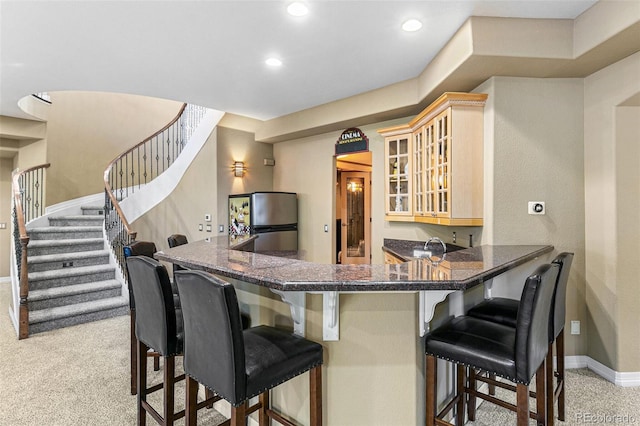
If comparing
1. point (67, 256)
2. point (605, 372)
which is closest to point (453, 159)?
point (605, 372)

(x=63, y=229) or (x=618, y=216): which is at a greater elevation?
(x=618, y=216)

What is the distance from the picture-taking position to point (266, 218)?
195 inches

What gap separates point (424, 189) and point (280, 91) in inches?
80.7

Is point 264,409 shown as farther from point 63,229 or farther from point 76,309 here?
point 63,229

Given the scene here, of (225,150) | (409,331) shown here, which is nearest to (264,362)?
(409,331)

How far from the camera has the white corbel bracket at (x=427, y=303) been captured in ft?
5.38

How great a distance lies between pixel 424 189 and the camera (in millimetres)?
3562

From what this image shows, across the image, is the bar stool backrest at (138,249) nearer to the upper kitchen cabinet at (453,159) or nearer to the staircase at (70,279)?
the staircase at (70,279)

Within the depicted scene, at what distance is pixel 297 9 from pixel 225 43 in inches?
32.0

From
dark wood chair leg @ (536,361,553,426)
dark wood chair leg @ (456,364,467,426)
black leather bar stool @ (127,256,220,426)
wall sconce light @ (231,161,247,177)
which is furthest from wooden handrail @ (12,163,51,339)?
dark wood chair leg @ (536,361,553,426)

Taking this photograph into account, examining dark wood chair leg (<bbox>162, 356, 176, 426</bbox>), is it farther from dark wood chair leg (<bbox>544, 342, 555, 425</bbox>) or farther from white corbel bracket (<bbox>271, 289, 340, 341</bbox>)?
dark wood chair leg (<bbox>544, 342, 555, 425</bbox>)

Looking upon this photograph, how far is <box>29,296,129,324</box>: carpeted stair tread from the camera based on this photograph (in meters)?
3.87

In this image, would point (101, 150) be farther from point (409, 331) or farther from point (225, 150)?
point (409, 331)

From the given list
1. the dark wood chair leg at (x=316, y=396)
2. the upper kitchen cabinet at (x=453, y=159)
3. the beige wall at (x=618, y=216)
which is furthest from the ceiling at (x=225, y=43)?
the dark wood chair leg at (x=316, y=396)
